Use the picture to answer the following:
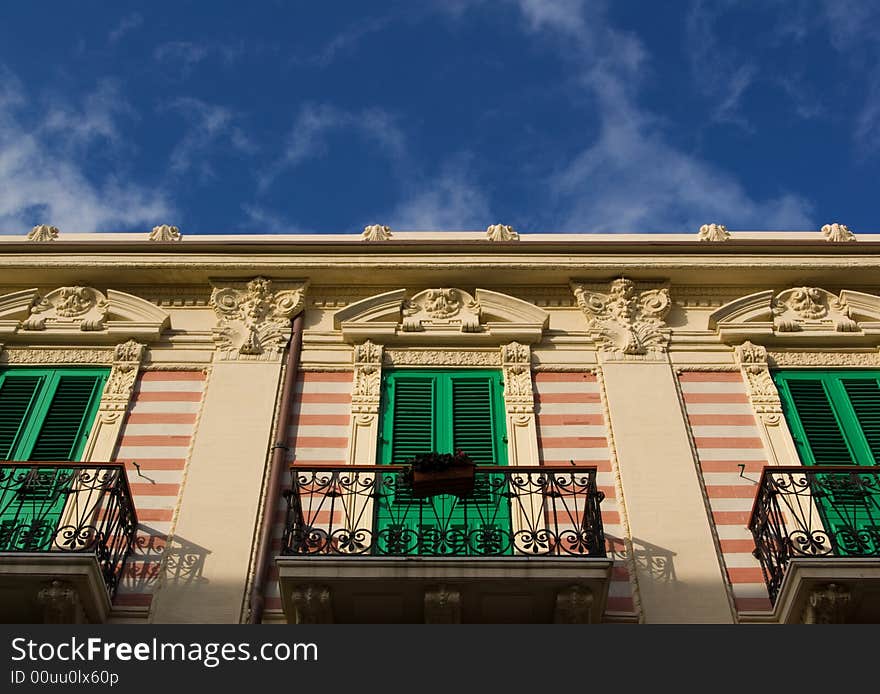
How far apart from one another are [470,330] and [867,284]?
574 centimetres

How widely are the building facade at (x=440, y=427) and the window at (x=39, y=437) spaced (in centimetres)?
4

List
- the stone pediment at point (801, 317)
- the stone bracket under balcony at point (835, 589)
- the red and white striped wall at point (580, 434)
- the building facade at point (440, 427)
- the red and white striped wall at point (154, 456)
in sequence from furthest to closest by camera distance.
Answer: the stone pediment at point (801, 317), the red and white striped wall at point (580, 434), the red and white striped wall at point (154, 456), the building facade at point (440, 427), the stone bracket under balcony at point (835, 589)

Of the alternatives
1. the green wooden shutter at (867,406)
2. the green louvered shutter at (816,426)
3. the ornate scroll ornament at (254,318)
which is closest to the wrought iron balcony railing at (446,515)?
the ornate scroll ornament at (254,318)

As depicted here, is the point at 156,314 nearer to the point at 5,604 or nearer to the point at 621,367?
the point at 5,604

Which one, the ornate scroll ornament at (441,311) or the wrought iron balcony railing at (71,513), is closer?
the wrought iron balcony railing at (71,513)

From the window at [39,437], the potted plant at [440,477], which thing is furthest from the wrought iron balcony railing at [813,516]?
the window at [39,437]

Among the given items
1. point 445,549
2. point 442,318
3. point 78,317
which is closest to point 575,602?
point 445,549

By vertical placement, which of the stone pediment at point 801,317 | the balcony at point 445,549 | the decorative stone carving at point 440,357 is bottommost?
the balcony at point 445,549

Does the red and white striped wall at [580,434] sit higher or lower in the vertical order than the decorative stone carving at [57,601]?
higher

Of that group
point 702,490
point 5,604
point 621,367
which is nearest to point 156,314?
point 5,604

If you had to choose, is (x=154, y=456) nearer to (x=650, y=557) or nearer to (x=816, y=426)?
(x=650, y=557)

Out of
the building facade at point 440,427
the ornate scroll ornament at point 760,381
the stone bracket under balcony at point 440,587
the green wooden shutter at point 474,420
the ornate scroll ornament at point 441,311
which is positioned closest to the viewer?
the stone bracket under balcony at point 440,587

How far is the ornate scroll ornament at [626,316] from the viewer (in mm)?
14148

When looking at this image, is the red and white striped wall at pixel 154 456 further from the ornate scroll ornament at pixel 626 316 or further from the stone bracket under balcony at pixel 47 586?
the ornate scroll ornament at pixel 626 316
